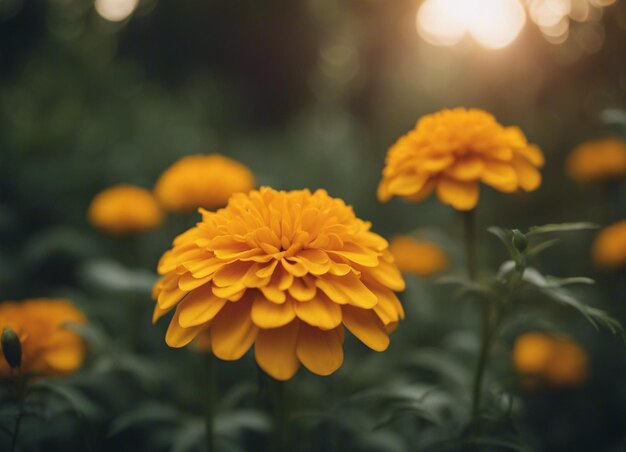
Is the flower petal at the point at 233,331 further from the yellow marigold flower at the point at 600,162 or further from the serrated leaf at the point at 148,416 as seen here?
the yellow marigold flower at the point at 600,162

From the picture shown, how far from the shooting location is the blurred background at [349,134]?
5.72 ft

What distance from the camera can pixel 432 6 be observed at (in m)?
3.44

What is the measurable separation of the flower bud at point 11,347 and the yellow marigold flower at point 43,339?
0.16m

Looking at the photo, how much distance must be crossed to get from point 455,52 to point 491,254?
2.23m

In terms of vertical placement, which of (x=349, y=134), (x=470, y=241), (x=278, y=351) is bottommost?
(x=278, y=351)

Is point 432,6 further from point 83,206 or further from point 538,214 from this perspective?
point 83,206

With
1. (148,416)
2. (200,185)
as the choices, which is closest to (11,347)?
(148,416)

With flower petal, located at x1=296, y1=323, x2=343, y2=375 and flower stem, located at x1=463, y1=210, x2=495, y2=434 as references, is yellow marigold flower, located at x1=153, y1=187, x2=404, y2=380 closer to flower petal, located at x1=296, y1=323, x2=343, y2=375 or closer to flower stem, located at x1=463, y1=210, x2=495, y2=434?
flower petal, located at x1=296, y1=323, x2=343, y2=375

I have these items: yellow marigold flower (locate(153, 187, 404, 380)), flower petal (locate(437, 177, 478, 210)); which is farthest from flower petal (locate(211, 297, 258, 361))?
flower petal (locate(437, 177, 478, 210))

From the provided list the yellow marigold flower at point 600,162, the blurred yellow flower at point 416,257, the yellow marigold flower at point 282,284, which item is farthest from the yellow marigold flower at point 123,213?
the yellow marigold flower at point 600,162

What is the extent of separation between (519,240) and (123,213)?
4.15 ft

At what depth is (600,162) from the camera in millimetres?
2092

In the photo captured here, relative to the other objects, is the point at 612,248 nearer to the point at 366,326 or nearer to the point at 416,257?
the point at 416,257

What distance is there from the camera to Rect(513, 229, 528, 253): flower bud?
2.60ft
